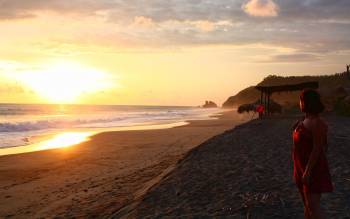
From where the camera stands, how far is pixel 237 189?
25.0 feet

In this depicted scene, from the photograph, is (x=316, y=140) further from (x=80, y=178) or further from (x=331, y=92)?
(x=331, y=92)

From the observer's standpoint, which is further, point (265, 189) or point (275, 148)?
point (275, 148)

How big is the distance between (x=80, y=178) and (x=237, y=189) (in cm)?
528

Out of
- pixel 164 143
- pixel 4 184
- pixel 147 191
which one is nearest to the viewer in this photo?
pixel 147 191

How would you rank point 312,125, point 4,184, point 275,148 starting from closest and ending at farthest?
point 312,125 → point 4,184 → point 275,148

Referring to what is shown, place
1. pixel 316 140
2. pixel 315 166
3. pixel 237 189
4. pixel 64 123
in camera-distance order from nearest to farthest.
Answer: pixel 316 140, pixel 315 166, pixel 237 189, pixel 64 123

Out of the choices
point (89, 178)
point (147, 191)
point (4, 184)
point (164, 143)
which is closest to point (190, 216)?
point (147, 191)

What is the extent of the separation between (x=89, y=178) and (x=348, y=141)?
8.62 metres

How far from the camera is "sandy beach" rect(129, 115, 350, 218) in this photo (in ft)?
20.7

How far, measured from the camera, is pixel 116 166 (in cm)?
1307

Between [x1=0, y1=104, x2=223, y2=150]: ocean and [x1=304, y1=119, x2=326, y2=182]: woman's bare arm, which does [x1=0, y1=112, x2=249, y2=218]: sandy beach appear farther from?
[x1=0, y1=104, x2=223, y2=150]: ocean

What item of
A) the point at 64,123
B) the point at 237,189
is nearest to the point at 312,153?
the point at 237,189

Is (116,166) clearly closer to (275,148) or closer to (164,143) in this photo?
(275,148)

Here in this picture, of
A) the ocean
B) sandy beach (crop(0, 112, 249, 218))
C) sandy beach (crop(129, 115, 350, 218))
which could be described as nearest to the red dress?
sandy beach (crop(129, 115, 350, 218))
